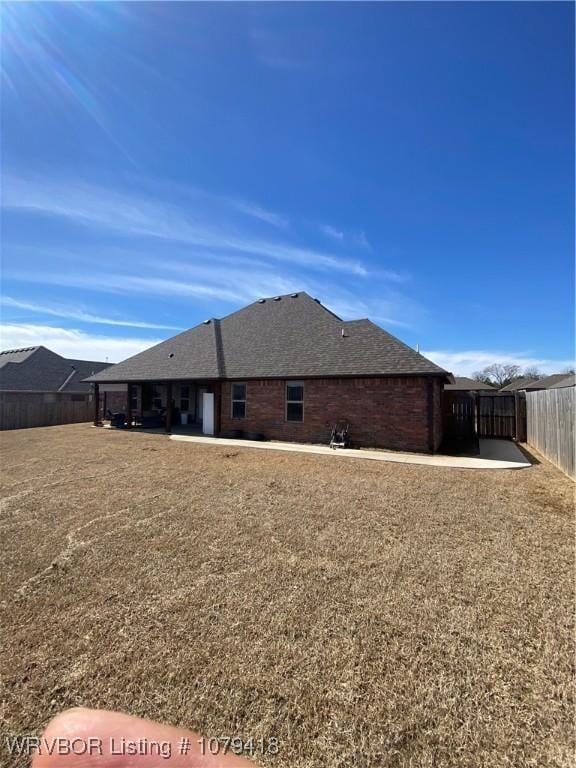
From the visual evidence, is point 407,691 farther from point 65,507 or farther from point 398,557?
point 65,507

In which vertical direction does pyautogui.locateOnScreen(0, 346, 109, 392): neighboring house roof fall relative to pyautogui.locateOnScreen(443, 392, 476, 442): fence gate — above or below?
above

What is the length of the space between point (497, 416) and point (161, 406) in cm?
1891

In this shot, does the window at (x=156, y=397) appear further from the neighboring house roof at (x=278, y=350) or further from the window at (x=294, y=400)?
the window at (x=294, y=400)

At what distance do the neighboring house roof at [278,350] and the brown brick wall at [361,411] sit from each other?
53cm

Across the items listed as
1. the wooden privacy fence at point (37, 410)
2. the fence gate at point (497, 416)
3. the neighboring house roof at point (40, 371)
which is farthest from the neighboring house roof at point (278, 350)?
the neighboring house roof at point (40, 371)

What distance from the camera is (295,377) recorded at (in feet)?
46.4

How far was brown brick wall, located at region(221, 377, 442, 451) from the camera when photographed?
12.0 metres

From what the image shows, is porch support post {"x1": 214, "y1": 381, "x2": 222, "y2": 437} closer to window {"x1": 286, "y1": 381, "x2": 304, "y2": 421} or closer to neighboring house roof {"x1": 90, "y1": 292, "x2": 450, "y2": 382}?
neighboring house roof {"x1": 90, "y1": 292, "x2": 450, "y2": 382}

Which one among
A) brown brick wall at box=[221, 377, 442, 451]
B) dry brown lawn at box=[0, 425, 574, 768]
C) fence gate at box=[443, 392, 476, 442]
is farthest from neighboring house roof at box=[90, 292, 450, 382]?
dry brown lawn at box=[0, 425, 574, 768]

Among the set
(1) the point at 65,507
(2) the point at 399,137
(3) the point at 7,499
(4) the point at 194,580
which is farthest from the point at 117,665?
(2) the point at 399,137

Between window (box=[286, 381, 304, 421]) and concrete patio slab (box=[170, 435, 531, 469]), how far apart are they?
→ 1258 millimetres

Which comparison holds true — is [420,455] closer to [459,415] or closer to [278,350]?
[459,415]

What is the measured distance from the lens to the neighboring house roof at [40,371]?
27547mm

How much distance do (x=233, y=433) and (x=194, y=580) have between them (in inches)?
477
